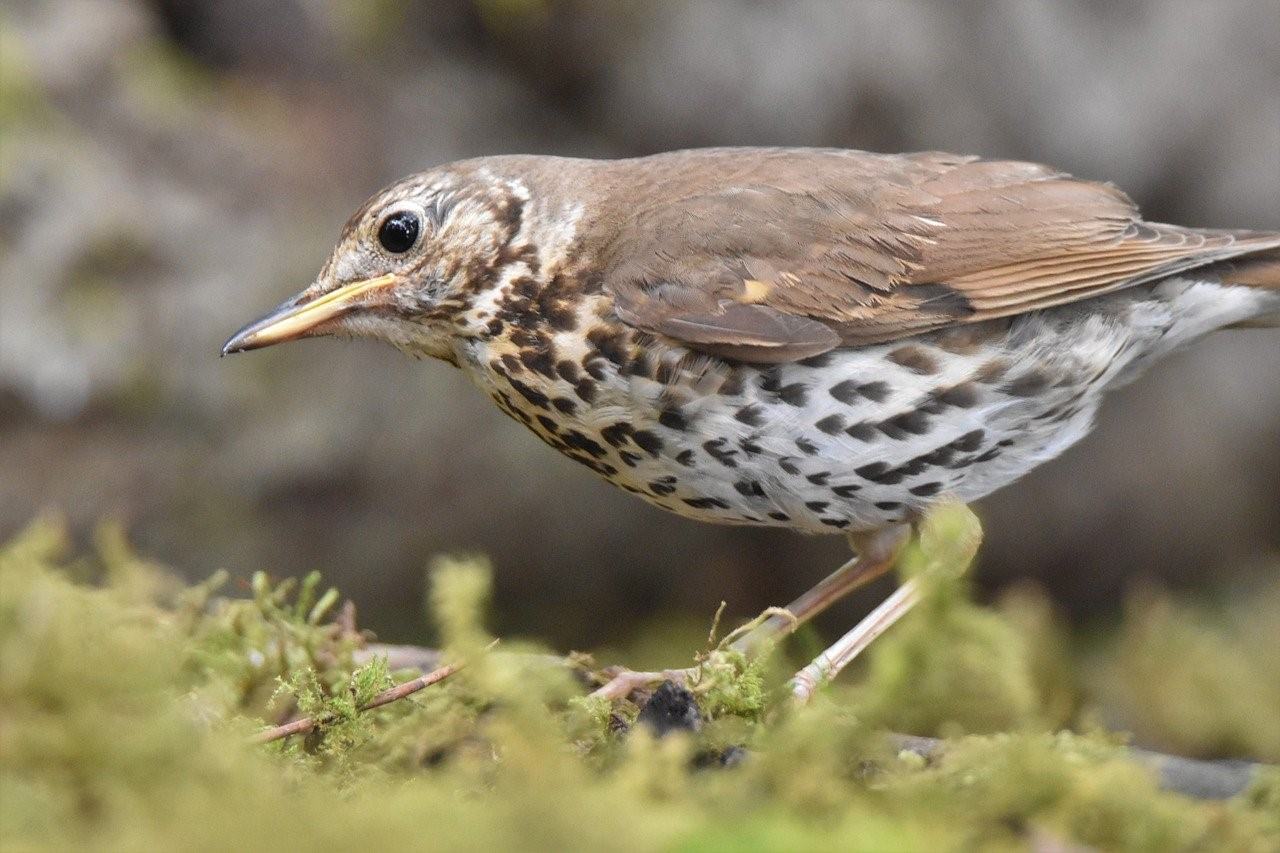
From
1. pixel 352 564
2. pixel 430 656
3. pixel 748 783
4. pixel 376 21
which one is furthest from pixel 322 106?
pixel 748 783

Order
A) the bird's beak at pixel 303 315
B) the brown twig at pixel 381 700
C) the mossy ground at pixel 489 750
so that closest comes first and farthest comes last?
the mossy ground at pixel 489 750
the brown twig at pixel 381 700
the bird's beak at pixel 303 315

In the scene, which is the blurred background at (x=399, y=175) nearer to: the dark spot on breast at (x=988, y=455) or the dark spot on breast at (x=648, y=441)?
the dark spot on breast at (x=988, y=455)

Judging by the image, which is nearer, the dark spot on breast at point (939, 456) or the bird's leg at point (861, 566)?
the dark spot on breast at point (939, 456)

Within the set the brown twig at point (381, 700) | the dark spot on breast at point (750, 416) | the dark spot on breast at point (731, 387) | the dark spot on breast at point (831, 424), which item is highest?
the dark spot on breast at point (731, 387)

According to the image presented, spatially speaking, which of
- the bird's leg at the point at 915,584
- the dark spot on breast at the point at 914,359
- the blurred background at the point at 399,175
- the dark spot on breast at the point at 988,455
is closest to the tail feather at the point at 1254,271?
the dark spot on breast at the point at 988,455

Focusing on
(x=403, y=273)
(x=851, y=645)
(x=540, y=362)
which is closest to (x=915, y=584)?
(x=851, y=645)

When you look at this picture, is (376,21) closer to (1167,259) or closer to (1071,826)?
(1167,259)

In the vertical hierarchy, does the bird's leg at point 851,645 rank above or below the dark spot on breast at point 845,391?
below
